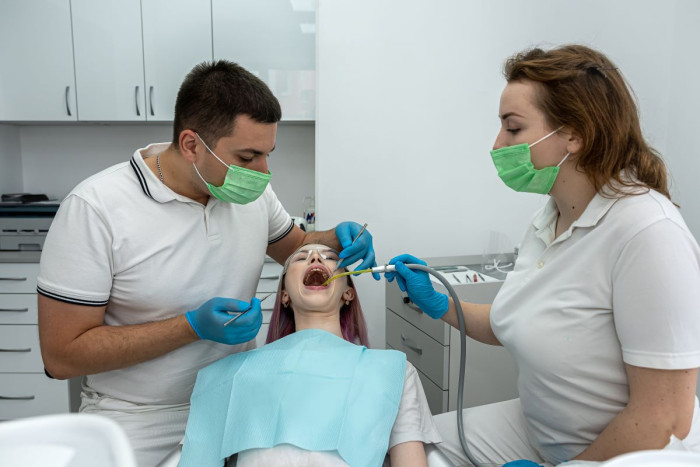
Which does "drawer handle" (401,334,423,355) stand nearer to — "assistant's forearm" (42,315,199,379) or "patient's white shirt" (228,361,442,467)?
"patient's white shirt" (228,361,442,467)

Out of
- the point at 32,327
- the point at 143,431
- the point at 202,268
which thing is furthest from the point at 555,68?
the point at 32,327

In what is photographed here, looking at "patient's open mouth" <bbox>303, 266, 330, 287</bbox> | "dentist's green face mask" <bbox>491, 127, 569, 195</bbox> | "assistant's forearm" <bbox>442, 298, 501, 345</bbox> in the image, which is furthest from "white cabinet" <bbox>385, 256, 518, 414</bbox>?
"dentist's green face mask" <bbox>491, 127, 569, 195</bbox>

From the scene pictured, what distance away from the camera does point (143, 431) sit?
1259 mm

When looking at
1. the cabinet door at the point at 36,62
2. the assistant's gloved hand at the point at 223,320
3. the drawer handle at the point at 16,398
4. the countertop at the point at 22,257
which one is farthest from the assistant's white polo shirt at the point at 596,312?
the cabinet door at the point at 36,62

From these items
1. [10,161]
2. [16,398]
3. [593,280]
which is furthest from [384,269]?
[10,161]

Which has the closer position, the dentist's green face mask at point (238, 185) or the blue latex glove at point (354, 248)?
the dentist's green face mask at point (238, 185)

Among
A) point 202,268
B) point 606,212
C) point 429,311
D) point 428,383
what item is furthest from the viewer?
point 428,383

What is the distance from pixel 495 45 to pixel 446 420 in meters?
1.86

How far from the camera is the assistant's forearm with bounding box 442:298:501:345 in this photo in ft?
4.73

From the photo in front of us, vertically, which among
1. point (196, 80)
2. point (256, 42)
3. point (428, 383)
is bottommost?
point (428, 383)

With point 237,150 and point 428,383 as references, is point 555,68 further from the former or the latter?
point 428,383

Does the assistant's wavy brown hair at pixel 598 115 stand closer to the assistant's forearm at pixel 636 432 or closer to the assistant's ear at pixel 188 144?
the assistant's forearm at pixel 636 432

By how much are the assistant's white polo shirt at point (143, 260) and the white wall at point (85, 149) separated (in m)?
1.47

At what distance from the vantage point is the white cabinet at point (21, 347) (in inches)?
91.4
